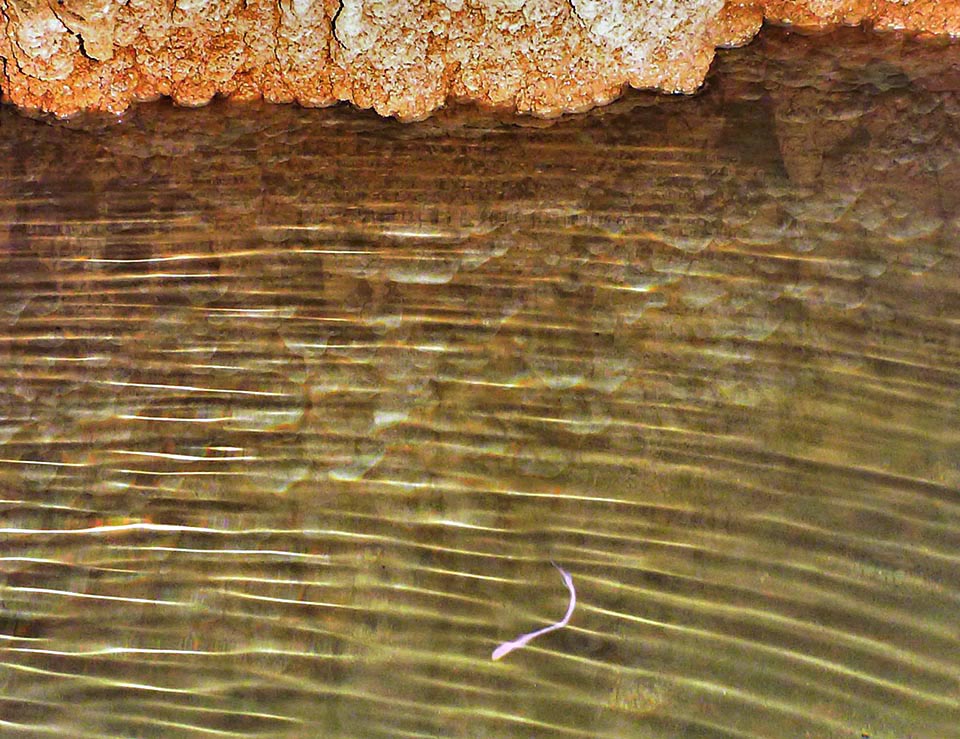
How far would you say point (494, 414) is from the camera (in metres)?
1.79

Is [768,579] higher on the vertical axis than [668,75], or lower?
lower

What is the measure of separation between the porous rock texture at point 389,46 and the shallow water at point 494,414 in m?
0.08

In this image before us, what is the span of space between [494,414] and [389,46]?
105 cm

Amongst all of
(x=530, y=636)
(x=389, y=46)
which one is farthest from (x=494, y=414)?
(x=389, y=46)

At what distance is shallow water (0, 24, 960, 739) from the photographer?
1475 millimetres

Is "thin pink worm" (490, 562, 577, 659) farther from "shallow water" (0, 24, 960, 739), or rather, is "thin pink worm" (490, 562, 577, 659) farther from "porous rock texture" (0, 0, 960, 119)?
"porous rock texture" (0, 0, 960, 119)

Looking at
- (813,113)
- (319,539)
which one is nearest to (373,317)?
(319,539)

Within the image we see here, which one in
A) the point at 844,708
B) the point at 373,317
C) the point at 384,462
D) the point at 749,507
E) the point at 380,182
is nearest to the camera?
the point at 844,708

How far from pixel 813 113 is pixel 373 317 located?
123cm

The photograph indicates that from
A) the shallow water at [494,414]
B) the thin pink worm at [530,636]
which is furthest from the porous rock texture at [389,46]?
the thin pink worm at [530,636]

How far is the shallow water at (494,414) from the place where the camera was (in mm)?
1475

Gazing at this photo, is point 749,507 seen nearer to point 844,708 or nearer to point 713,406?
point 713,406

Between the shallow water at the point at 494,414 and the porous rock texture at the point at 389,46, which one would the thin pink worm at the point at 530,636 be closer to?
the shallow water at the point at 494,414

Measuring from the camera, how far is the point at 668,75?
2.32 metres
